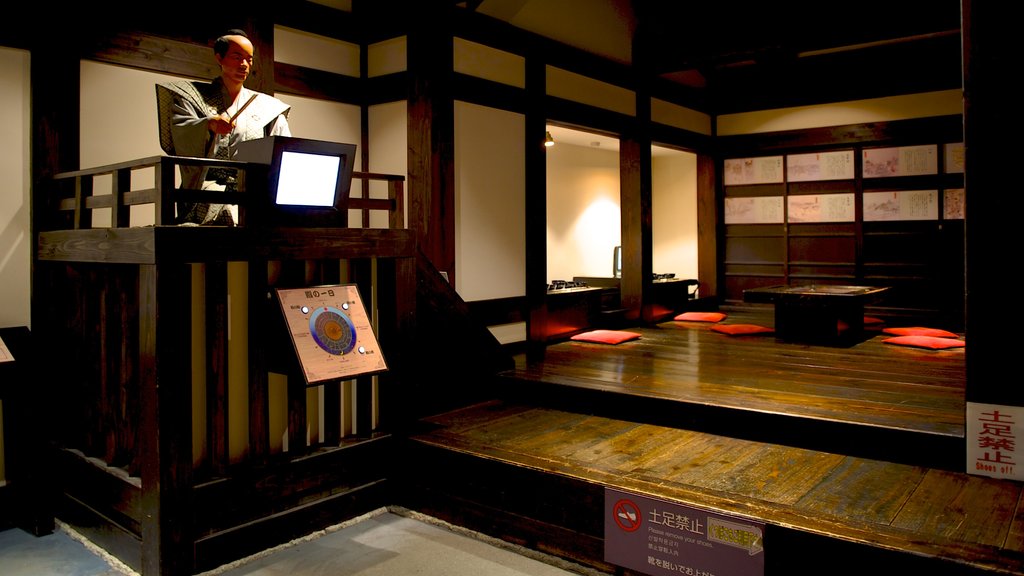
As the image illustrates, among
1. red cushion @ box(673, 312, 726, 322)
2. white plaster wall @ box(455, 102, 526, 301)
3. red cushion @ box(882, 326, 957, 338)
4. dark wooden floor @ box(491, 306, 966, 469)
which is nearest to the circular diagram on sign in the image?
dark wooden floor @ box(491, 306, 966, 469)

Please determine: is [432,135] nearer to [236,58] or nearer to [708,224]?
[236,58]

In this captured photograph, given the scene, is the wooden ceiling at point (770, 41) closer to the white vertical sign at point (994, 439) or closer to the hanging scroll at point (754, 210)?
the hanging scroll at point (754, 210)

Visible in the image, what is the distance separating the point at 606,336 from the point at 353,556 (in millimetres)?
3866

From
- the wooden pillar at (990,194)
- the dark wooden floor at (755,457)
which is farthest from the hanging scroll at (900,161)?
the wooden pillar at (990,194)

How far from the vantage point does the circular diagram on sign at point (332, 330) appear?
3423mm

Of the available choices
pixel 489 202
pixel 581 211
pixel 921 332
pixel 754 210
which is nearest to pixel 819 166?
pixel 754 210

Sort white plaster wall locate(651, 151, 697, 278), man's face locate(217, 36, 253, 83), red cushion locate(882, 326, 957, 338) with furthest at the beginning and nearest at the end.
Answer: white plaster wall locate(651, 151, 697, 278)
red cushion locate(882, 326, 957, 338)
man's face locate(217, 36, 253, 83)

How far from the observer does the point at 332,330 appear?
3.49 m

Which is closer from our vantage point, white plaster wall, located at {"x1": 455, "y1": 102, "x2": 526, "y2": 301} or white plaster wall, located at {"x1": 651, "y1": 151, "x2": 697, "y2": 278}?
white plaster wall, located at {"x1": 455, "y1": 102, "x2": 526, "y2": 301}

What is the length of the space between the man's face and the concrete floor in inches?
89.9

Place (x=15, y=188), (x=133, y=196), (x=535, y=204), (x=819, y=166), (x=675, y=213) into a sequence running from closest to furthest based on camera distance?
(x=133, y=196), (x=15, y=188), (x=535, y=204), (x=819, y=166), (x=675, y=213)

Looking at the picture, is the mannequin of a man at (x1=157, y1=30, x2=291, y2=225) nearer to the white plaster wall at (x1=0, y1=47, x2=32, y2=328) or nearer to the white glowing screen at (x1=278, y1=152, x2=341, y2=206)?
the white glowing screen at (x1=278, y1=152, x2=341, y2=206)

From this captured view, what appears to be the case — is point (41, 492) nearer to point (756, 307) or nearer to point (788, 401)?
point (788, 401)

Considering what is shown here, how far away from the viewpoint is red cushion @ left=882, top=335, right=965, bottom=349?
20.1 feet
